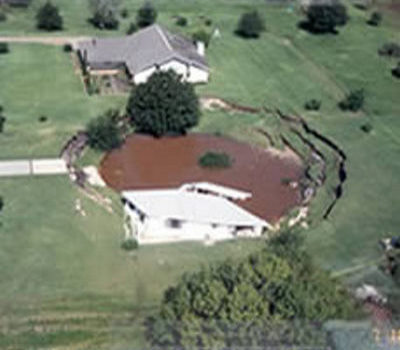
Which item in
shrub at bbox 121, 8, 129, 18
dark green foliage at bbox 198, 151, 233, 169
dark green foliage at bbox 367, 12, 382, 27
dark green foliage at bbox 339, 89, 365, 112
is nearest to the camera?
dark green foliage at bbox 198, 151, 233, 169

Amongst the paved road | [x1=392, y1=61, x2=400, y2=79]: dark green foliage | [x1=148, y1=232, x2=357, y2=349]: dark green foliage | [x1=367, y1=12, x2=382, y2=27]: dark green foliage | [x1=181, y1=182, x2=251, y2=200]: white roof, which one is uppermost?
[x1=148, y1=232, x2=357, y2=349]: dark green foliage

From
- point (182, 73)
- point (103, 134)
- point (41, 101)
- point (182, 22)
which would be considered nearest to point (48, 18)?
point (182, 22)

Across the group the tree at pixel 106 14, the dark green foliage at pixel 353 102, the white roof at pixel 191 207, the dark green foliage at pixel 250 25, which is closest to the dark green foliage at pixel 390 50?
the dark green foliage at pixel 250 25

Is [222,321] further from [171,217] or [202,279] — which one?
[171,217]

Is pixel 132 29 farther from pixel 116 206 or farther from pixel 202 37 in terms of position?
pixel 116 206

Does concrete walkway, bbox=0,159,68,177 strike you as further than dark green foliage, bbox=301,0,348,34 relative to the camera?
No

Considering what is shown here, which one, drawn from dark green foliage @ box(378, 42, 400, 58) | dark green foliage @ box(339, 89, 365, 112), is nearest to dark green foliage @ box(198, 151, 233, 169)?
dark green foliage @ box(339, 89, 365, 112)

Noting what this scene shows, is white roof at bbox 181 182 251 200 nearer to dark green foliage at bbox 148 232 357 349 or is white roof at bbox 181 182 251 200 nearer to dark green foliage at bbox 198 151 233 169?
dark green foliage at bbox 198 151 233 169

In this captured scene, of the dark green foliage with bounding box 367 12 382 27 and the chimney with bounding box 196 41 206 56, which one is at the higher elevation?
the chimney with bounding box 196 41 206 56
